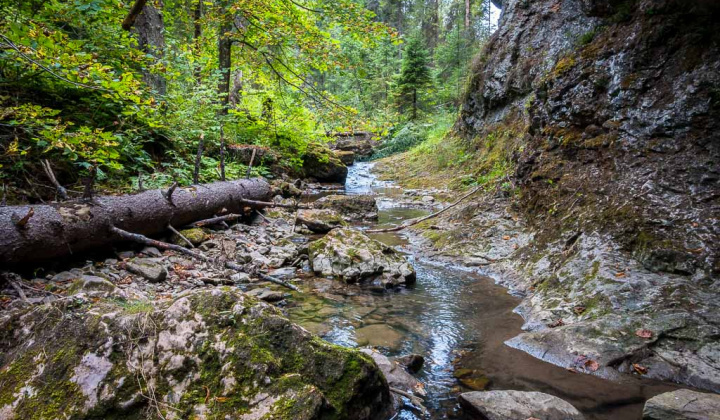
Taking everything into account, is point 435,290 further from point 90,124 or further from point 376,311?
point 90,124

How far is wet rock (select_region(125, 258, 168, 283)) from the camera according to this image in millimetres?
4699

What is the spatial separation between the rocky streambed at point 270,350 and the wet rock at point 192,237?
0.54m

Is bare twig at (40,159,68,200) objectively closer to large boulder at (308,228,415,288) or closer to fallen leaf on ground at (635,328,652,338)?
large boulder at (308,228,415,288)

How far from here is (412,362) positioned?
11.2ft

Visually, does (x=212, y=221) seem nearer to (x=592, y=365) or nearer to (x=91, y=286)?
(x=91, y=286)

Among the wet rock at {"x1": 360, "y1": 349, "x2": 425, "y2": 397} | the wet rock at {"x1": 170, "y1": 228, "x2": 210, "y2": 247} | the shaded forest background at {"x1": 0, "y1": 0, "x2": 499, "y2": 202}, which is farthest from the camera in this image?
the wet rock at {"x1": 170, "y1": 228, "x2": 210, "y2": 247}

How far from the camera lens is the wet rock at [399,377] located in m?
2.99

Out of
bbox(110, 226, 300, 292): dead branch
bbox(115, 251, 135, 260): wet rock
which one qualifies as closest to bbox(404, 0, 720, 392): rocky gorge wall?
bbox(110, 226, 300, 292): dead branch

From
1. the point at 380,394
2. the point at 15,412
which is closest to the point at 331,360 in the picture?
the point at 380,394

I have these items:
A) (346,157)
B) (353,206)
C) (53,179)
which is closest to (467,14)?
(346,157)

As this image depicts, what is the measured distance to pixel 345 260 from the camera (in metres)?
5.96

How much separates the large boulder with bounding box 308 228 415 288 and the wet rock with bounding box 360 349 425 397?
95.0 inches

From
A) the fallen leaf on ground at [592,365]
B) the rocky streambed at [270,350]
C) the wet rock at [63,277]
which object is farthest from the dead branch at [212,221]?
the fallen leaf on ground at [592,365]

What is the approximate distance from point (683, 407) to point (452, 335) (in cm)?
204
